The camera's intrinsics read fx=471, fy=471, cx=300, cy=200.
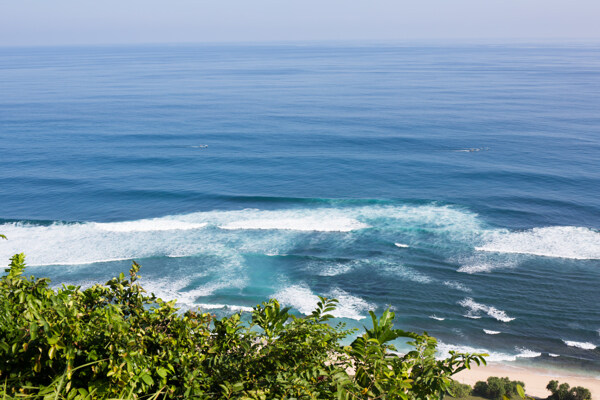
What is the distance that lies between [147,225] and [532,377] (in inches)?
1369

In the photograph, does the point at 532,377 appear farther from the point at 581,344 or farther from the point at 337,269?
the point at 337,269

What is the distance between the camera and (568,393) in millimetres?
23781

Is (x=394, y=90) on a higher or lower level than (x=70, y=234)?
higher

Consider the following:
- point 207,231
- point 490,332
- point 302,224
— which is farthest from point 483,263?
point 207,231

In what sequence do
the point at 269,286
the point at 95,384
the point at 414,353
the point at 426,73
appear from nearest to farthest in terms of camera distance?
the point at 95,384 < the point at 414,353 < the point at 269,286 < the point at 426,73

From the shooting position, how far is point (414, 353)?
30.1 feet

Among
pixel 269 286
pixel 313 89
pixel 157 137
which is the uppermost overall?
pixel 313 89

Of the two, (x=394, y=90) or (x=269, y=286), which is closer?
(x=269, y=286)

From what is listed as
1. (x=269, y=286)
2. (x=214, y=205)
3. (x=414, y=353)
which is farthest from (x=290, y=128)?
(x=414, y=353)

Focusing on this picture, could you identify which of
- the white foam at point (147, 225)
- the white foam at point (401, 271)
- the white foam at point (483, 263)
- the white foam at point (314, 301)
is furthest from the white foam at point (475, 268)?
the white foam at point (147, 225)

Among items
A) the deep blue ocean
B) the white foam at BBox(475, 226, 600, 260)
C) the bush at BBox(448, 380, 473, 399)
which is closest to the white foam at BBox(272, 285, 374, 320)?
the deep blue ocean

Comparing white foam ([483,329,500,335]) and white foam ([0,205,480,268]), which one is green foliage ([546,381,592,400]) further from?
white foam ([0,205,480,268])

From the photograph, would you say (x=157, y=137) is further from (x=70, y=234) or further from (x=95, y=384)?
(x=95, y=384)

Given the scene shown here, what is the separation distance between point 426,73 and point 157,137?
108m
